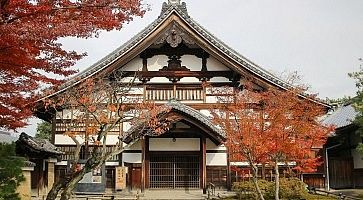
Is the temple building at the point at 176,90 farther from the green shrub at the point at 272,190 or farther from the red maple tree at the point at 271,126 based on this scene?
the green shrub at the point at 272,190

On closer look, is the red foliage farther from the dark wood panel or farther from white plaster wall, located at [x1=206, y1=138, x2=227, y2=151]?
the dark wood panel

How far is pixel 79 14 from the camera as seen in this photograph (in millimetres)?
10516

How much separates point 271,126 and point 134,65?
9588 millimetres

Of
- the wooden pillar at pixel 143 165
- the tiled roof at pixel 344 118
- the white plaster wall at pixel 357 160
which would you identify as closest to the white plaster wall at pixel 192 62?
the wooden pillar at pixel 143 165

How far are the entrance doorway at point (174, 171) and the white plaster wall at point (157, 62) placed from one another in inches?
199

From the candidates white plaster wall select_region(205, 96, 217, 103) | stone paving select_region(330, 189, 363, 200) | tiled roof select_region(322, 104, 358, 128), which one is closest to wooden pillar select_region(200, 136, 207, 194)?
white plaster wall select_region(205, 96, 217, 103)

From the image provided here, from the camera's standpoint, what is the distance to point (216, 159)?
76.9 ft

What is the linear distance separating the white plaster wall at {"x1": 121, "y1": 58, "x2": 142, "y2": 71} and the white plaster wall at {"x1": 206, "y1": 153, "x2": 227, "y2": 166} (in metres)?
6.42

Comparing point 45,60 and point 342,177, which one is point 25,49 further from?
point 342,177

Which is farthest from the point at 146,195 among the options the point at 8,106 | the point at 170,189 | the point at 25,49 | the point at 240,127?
the point at 25,49

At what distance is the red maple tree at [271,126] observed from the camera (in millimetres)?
17219

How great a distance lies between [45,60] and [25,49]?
6.19 ft

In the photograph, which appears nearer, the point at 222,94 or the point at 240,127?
the point at 240,127

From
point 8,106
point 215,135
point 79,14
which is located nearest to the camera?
point 79,14
